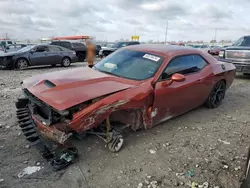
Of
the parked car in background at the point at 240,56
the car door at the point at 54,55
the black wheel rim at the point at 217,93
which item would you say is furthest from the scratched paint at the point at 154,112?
the car door at the point at 54,55

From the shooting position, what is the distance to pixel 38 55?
11719 millimetres

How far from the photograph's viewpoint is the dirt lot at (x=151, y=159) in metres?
2.71

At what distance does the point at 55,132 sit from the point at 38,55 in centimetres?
999

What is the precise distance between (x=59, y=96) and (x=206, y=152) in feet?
7.59

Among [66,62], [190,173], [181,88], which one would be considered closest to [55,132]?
[190,173]

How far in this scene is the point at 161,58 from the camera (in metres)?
3.91

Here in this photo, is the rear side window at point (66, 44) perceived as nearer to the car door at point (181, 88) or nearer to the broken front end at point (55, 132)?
the car door at point (181, 88)

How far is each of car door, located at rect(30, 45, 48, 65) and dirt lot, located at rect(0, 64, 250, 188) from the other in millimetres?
7585

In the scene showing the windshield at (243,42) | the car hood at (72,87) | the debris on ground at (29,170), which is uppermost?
the windshield at (243,42)

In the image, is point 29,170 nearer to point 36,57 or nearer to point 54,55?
point 36,57

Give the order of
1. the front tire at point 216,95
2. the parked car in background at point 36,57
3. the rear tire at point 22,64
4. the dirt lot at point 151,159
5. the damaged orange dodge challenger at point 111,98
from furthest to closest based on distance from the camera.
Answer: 1. the rear tire at point 22,64
2. the parked car in background at point 36,57
3. the front tire at point 216,95
4. the damaged orange dodge challenger at point 111,98
5. the dirt lot at point 151,159

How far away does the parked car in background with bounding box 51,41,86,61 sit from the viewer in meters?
16.2

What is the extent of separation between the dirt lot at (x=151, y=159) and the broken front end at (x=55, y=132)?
15 centimetres

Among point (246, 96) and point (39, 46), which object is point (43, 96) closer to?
point (246, 96)
